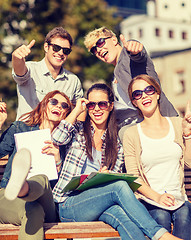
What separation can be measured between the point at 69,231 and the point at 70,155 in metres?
0.86

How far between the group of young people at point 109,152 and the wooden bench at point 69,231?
0.25 ft

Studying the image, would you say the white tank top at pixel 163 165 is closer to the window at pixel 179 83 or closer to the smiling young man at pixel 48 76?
the smiling young man at pixel 48 76

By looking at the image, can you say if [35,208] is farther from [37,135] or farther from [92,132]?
[92,132]

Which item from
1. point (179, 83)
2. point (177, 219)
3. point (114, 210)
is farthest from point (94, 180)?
point (179, 83)

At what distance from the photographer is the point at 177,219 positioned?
430 centimetres

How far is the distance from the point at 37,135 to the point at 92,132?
23.6 inches

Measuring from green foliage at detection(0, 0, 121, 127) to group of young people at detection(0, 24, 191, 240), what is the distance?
1313cm

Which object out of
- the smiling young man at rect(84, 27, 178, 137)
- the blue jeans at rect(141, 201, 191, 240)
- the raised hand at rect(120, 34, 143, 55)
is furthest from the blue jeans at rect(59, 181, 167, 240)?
the raised hand at rect(120, 34, 143, 55)

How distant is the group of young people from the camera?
4.06 m

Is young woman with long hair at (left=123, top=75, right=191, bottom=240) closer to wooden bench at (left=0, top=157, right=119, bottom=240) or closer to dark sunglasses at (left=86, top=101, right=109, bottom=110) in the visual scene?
dark sunglasses at (left=86, top=101, right=109, bottom=110)

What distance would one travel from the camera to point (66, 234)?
405 centimetres

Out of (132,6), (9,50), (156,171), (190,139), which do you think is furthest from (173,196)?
(132,6)

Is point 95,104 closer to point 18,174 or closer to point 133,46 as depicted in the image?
point 133,46

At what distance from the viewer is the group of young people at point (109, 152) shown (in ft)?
13.3
